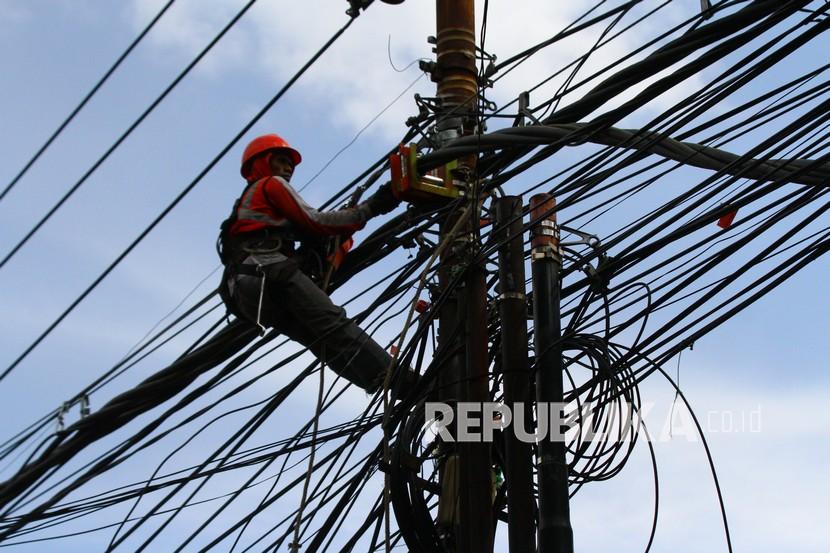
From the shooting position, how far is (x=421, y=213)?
251 inches

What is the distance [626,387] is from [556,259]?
27.1 inches

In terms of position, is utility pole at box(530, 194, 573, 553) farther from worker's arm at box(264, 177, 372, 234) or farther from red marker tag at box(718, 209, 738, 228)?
worker's arm at box(264, 177, 372, 234)

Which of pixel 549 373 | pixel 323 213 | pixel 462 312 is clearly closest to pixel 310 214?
pixel 323 213

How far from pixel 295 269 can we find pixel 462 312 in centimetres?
103

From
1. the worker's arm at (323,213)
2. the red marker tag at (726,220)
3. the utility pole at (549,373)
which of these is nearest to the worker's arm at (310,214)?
the worker's arm at (323,213)

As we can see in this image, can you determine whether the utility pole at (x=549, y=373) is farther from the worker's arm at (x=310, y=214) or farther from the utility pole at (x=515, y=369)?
the worker's arm at (x=310, y=214)

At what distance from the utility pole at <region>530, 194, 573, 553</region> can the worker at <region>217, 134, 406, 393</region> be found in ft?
2.81

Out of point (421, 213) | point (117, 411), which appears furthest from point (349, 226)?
point (117, 411)

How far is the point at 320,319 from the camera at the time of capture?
6.62 metres

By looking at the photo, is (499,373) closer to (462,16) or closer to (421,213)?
(421,213)

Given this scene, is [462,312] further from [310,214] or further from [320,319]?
[310,214]

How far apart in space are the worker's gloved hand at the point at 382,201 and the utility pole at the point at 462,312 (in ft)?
1.18

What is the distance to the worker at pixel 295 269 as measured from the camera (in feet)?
21.6

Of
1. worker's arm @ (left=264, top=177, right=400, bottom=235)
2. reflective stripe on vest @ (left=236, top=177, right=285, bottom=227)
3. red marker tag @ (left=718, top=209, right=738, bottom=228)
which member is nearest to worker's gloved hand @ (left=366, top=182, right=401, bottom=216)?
worker's arm @ (left=264, top=177, right=400, bottom=235)
